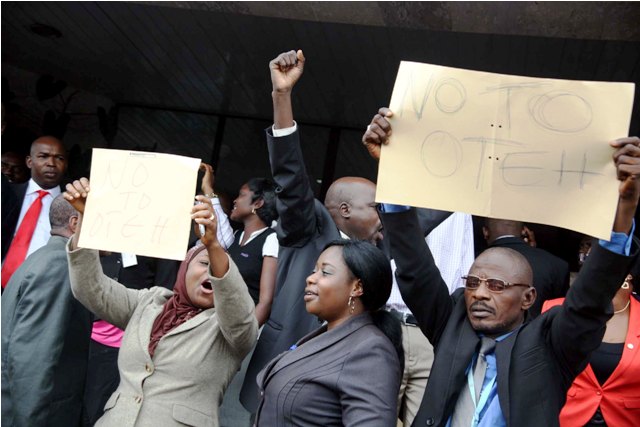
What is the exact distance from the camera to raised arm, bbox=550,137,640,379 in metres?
2.28

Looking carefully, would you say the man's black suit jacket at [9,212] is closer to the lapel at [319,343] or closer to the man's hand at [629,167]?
the lapel at [319,343]

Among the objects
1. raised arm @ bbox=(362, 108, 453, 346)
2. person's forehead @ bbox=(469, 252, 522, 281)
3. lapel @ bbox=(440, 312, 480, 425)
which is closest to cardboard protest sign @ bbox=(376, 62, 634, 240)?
raised arm @ bbox=(362, 108, 453, 346)

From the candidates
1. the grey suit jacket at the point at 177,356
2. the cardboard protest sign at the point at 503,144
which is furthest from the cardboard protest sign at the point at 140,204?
the cardboard protest sign at the point at 503,144

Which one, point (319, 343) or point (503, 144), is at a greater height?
point (503, 144)

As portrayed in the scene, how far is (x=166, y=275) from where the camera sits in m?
5.19

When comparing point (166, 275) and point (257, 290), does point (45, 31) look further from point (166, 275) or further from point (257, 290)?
point (257, 290)

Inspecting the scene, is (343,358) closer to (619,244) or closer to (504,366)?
(504,366)

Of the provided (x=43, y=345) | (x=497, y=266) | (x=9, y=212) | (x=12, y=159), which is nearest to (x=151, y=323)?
(x=43, y=345)

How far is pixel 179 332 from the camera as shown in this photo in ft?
10.6

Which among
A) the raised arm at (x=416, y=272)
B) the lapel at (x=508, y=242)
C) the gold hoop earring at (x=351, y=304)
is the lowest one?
the gold hoop earring at (x=351, y=304)

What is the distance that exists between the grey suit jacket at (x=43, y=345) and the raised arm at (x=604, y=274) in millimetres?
2502

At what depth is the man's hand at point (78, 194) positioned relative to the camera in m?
3.20

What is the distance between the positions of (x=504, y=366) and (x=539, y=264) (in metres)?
1.66

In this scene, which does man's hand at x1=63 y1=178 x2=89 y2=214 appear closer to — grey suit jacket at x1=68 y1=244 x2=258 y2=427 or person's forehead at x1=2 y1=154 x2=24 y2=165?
grey suit jacket at x1=68 y1=244 x2=258 y2=427
